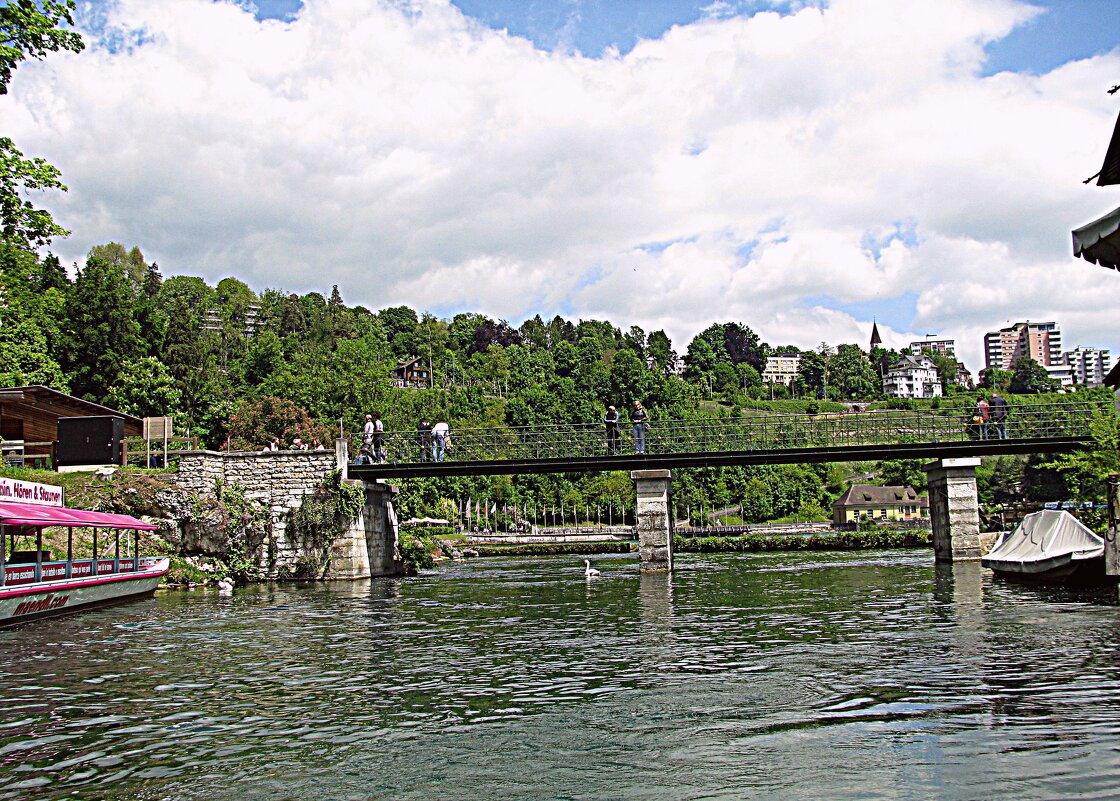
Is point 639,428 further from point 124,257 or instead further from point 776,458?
point 124,257

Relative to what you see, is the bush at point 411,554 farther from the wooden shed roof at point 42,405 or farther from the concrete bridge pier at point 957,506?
the concrete bridge pier at point 957,506

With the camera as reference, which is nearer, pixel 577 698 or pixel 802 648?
pixel 577 698

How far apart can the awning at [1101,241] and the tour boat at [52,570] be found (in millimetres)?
20401

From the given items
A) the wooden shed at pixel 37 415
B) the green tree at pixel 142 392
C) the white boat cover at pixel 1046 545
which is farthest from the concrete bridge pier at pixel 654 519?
the green tree at pixel 142 392

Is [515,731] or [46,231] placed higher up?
[46,231]

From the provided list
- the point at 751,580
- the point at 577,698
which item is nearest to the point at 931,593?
the point at 751,580

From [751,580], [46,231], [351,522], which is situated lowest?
[751,580]

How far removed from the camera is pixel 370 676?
13734 mm

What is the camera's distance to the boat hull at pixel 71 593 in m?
21.0

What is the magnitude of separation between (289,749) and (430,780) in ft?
6.77

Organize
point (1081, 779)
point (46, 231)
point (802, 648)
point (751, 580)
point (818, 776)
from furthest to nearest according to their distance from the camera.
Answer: point (751, 580) < point (46, 231) < point (802, 648) < point (818, 776) < point (1081, 779)

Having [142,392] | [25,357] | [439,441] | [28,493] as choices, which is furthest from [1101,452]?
[142,392]

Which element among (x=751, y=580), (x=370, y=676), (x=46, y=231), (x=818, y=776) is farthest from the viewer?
(x=751, y=580)

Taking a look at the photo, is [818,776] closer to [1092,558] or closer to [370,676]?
[370,676]
